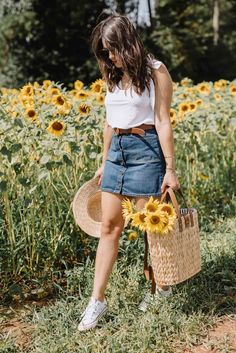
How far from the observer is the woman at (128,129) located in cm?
279

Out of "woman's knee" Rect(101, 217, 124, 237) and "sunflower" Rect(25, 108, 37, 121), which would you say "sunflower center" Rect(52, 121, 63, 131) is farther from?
"woman's knee" Rect(101, 217, 124, 237)

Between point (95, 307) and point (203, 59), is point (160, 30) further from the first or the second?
point (95, 307)

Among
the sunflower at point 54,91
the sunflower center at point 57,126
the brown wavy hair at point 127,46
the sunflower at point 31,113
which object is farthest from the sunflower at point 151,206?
the sunflower at point 54,91

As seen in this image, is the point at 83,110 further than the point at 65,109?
Yes

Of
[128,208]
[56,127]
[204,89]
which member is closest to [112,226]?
[128,208]

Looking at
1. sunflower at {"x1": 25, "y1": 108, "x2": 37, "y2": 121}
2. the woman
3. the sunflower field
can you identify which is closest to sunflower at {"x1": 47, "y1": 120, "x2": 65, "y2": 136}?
the sunflower field

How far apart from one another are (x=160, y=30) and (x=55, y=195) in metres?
20.2

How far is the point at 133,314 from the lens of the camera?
3.11m

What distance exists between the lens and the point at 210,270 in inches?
139

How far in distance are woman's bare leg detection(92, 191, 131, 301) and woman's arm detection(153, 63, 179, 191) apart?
0.26 meters

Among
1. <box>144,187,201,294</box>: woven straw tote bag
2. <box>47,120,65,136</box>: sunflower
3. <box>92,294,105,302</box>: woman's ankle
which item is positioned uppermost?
<box>47,120,65,136</box>: sunflower

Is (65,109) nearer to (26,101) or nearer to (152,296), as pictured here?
(26,101)

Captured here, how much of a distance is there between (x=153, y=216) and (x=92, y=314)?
2.00 feet

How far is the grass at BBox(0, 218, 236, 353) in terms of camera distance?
2.84m
